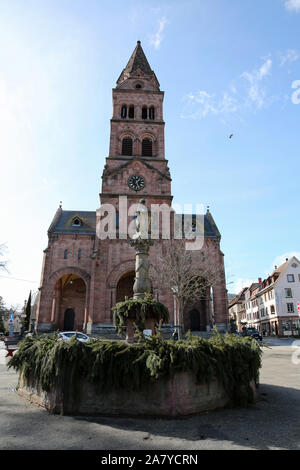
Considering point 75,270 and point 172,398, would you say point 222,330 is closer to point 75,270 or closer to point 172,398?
point 75,270

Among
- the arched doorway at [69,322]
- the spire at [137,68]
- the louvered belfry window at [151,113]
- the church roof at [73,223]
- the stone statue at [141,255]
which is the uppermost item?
the spire at [137,68]

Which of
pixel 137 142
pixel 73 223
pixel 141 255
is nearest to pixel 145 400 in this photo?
pixel 141 255

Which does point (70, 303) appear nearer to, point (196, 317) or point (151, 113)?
point (196, 317)

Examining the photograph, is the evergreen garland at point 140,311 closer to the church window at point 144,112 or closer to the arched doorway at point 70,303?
the arched doorway at point 70,303

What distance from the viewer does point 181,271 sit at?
72.3 ft

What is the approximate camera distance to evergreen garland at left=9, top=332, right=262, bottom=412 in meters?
5.52

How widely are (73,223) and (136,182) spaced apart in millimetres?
9384

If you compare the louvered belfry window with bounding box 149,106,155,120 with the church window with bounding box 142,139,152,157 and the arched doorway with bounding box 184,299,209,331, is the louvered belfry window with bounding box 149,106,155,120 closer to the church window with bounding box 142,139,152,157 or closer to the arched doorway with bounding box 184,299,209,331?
the church window with bounding box 142,139,152,157

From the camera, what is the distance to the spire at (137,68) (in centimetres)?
4056

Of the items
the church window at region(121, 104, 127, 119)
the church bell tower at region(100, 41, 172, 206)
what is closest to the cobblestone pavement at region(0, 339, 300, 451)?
the church bell tower at region(100, 41, 172, 206)

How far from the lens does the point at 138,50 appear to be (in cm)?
4466

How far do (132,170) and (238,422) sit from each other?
2975cm

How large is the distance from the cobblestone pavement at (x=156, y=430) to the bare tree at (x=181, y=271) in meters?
14.6

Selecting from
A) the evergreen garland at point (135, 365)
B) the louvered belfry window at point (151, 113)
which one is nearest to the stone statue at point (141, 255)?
the evergreen garland at point (135, 365)
